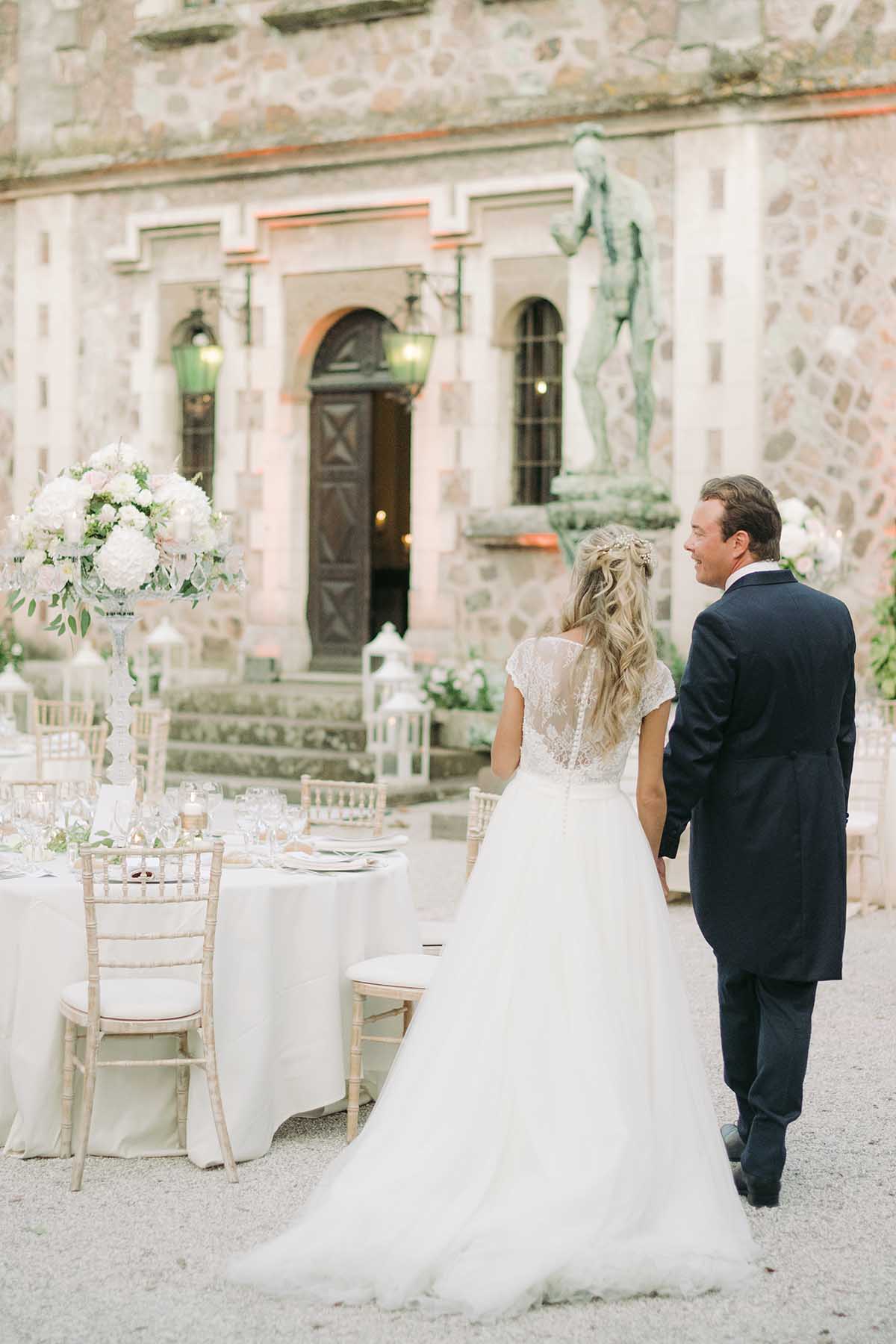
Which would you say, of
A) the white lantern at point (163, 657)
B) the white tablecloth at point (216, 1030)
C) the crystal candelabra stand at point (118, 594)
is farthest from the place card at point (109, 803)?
the white lantern at point (163, 657)

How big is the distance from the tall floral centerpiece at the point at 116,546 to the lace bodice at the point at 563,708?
159cm

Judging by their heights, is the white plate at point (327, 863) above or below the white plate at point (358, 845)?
below

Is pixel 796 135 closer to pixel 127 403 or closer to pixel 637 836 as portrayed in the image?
pixel 127 403

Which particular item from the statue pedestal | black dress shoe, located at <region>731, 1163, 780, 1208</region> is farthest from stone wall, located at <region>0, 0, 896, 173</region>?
black dress shoe, located at <region>731, 1163, 780, 1208</region>

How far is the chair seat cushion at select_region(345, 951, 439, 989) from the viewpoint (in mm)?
4586

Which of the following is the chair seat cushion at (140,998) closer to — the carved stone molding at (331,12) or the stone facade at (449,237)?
the stone facade at (449,237)

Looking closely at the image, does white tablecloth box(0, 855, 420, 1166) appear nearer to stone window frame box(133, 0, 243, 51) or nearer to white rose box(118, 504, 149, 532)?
white rose box(118, 504, 149, 532)

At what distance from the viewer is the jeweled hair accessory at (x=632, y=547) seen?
3874mm

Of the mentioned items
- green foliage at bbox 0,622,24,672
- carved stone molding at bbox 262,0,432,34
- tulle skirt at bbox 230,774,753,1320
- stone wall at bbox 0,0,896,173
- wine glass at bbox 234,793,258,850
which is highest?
carved stone molding at bbox 262,0,432,34

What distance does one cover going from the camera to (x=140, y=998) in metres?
4.38

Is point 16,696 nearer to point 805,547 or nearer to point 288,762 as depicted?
point 288,762

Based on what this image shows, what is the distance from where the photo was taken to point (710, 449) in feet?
39.8

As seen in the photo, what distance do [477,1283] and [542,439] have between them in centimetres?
1019

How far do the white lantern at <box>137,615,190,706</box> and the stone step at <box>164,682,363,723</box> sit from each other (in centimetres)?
24
